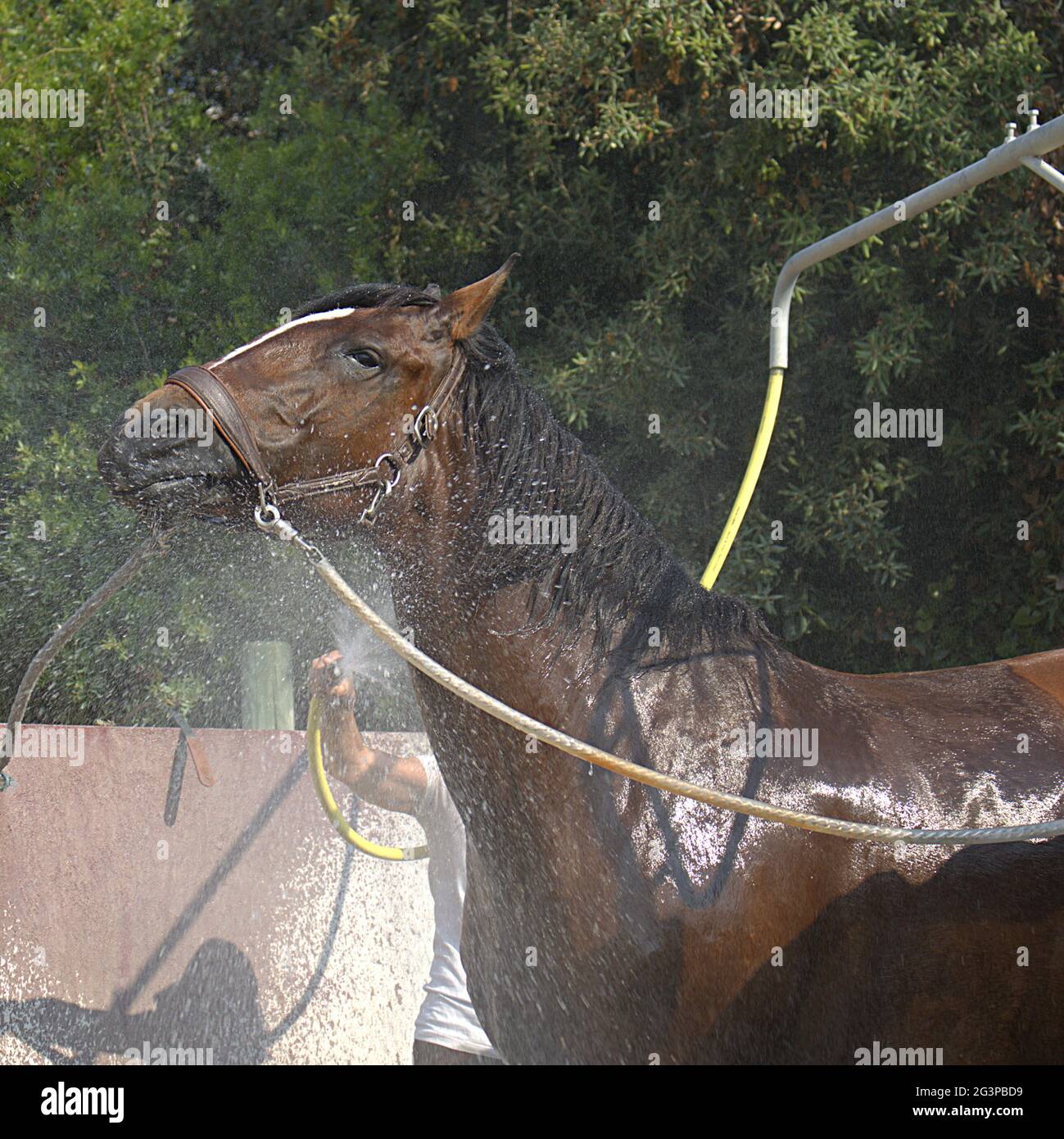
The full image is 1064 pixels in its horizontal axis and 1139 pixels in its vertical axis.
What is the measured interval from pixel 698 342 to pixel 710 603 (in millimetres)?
4873

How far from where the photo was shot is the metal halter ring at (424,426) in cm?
248

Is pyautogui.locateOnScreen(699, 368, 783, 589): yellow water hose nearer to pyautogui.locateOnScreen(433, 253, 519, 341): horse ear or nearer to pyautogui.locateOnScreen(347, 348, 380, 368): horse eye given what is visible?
pyautogui.locateOnScreen(433, 253, 519, 341): horse ear

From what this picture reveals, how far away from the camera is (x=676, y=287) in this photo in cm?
679

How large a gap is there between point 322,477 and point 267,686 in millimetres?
3144

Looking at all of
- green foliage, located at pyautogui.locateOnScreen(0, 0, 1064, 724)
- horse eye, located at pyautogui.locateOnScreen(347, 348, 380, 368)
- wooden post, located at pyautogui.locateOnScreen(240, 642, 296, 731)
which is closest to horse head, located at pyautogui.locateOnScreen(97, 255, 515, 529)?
horse eye, located at pyautogui.locateOnScreen(347, 348, 380, 368)

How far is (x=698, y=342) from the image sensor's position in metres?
7.26

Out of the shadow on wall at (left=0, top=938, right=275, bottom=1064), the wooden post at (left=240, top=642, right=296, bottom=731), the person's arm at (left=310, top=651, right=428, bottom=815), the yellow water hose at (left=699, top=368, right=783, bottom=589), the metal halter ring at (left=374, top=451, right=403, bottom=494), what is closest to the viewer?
the metal halter ring at (left=374, top=451, right=403, bottom=494)

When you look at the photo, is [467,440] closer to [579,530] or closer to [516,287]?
[579,530]

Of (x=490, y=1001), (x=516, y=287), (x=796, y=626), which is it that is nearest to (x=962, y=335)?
(x=796, y=626)

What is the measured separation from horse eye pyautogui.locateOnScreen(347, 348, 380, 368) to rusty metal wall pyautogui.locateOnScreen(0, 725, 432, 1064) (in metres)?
2.34

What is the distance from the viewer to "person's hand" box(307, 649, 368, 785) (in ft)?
13.4

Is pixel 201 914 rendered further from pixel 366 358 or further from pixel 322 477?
pixel 366 358

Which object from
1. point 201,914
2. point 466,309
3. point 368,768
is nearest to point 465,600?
point 466,309

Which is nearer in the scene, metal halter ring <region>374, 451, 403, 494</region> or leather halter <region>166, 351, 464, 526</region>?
leather halter <region>166, 351, 464, 526</region>
